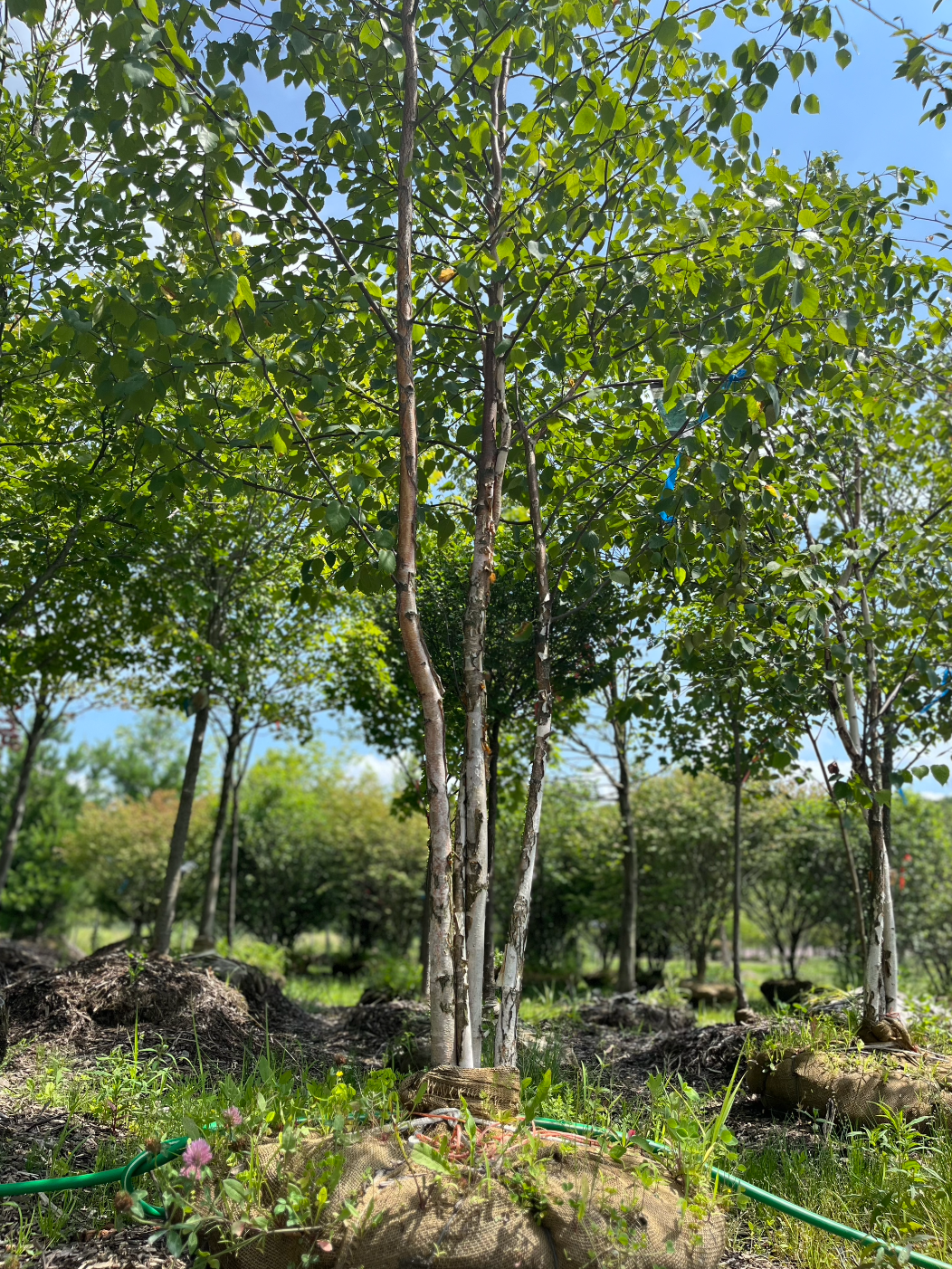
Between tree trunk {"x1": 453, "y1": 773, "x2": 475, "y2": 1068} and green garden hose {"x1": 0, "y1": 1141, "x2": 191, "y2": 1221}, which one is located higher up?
tree trunk {"x1": 453, "y1": 773, "x2": 475, "y2": 1068}

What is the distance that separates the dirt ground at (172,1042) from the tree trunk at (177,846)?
1.88 ft

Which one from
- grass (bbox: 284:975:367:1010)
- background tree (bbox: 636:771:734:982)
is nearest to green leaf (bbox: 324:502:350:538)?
grass (bbox: 284:975:367:1010)

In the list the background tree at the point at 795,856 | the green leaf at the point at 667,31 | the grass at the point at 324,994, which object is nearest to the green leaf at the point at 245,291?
the green leaf at the point at 667,31

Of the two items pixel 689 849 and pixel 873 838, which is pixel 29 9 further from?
pixel 689 849

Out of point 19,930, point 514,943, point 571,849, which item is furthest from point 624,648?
point 19,930

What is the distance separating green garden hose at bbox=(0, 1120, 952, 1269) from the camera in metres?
2.54

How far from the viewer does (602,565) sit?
385 cm

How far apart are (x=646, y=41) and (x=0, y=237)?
318cm

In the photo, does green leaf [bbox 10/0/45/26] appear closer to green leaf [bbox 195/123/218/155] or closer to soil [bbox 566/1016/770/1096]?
green leaf [bbox 195/123/218/155]

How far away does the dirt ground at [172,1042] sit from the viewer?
2.87 m

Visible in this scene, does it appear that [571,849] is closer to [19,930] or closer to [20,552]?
[20,552]

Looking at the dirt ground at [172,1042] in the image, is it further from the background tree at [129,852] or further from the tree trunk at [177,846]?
the background tree at [129,852]

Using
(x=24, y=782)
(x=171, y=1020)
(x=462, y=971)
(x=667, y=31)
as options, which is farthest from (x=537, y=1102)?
(x=24, y=782)

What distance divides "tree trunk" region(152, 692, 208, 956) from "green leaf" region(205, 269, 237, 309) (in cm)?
513
